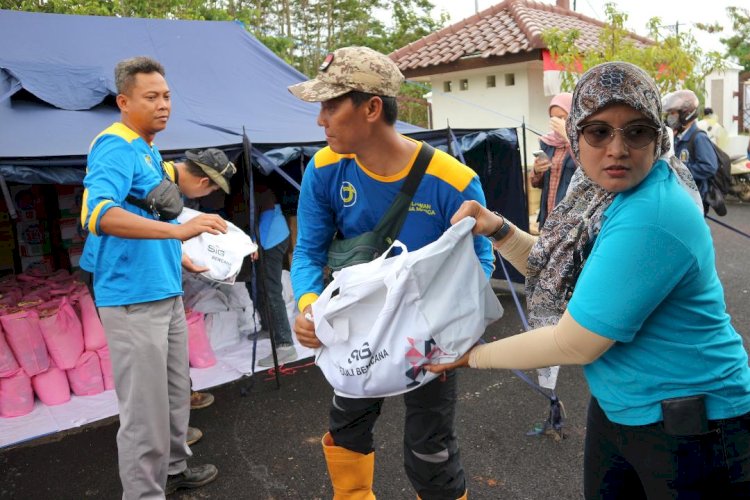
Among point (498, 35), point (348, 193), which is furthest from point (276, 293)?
point (498, 35)

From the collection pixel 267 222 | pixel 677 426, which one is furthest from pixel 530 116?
pixel 677 426

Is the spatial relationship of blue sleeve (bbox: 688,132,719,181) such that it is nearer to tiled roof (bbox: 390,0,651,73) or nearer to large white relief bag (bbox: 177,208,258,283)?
large white relief bag (bbox: 177,208,258,283)

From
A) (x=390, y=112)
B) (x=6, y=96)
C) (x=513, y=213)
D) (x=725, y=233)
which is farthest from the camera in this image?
(x=725, y=233)

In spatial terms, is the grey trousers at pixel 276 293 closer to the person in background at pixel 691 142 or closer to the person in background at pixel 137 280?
the person in background at pixel 137 280

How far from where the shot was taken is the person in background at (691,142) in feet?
17.4

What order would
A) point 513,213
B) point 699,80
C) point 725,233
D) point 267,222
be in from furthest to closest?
point 725,233 < point 699,80 < point 513,213 < point 267,222

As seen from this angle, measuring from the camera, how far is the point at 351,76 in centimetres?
186

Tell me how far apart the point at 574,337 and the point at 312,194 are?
111 cm

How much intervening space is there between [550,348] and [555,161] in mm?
3451

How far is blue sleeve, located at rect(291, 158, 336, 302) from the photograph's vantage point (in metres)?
2.13

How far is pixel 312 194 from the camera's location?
2.13 m

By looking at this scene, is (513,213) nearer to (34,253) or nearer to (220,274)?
(220,274)

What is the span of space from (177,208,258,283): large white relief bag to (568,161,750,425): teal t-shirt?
2.87 meters

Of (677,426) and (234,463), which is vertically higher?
(677,426)
